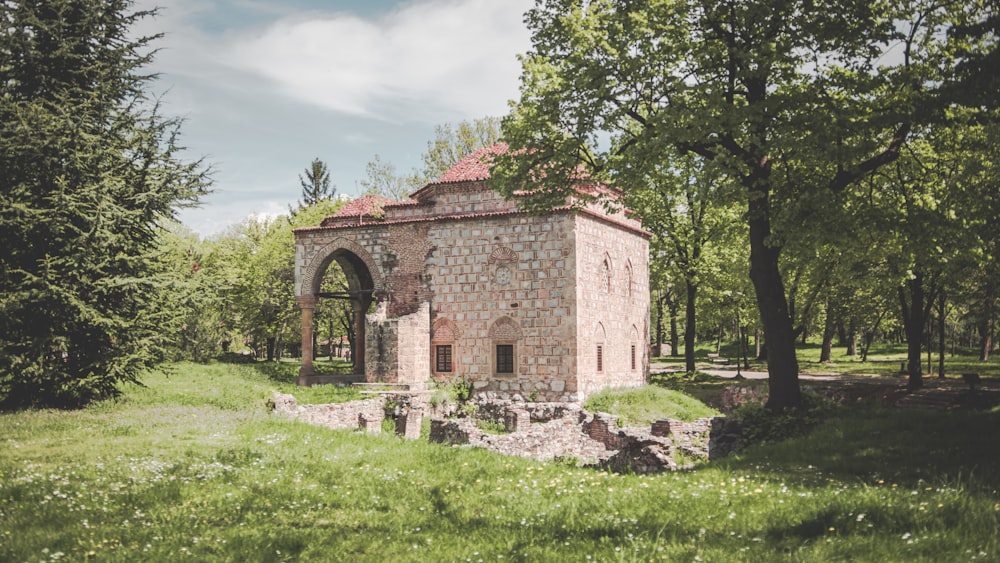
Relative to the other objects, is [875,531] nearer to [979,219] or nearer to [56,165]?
[979,219]

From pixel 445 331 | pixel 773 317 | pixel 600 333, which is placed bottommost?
pixel 600 333

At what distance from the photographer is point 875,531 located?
6.47 meters

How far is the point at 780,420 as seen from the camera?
44.3 ft

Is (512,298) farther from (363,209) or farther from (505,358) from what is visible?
(363,209)

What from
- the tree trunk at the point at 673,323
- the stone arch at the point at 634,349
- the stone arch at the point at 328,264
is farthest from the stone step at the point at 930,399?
the tree trunk at the point at 673,323

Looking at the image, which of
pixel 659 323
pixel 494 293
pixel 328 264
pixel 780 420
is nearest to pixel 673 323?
pixel 659 323

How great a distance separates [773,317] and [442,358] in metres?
15.4

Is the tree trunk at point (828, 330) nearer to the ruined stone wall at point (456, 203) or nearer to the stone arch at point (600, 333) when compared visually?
the stone arch at point (600, 333)

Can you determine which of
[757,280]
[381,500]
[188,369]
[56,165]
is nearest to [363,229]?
[188,369]

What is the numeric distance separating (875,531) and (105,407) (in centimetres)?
1860

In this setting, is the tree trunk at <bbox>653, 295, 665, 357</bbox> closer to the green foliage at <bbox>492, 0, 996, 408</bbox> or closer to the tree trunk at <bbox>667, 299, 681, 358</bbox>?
the tree trunk at <bbox>667, 299, 681, 358</bbox>

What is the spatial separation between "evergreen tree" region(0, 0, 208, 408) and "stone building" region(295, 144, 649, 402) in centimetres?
943

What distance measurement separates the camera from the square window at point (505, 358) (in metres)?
25.9

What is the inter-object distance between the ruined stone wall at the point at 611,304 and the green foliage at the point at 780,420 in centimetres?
1114
